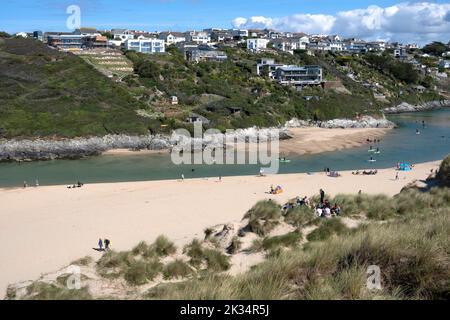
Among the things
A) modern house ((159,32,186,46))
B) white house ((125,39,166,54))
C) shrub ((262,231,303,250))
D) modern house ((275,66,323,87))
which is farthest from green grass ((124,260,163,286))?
modern house ((159,32,186,46))

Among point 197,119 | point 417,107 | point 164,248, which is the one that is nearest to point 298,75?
point 417,107

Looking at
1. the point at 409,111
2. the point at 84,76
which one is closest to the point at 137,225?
the point at 84,76

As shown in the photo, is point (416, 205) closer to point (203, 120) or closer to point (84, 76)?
point (203, 120)

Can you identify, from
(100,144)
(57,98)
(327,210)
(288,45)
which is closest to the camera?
(327,210)

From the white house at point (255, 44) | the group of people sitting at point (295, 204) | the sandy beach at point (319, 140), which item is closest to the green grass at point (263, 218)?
the group of people sitting at point (295, 204)

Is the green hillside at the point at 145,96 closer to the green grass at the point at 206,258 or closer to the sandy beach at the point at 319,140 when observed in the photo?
the sandy beach at the point at 319,140

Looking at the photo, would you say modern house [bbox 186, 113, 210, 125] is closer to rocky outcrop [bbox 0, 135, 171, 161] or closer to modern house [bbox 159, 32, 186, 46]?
rocky outcrop [bbox 0, 135, 171, 161]

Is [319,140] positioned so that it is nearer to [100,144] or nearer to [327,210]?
[100,144]

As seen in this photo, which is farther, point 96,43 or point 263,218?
point 96,43
